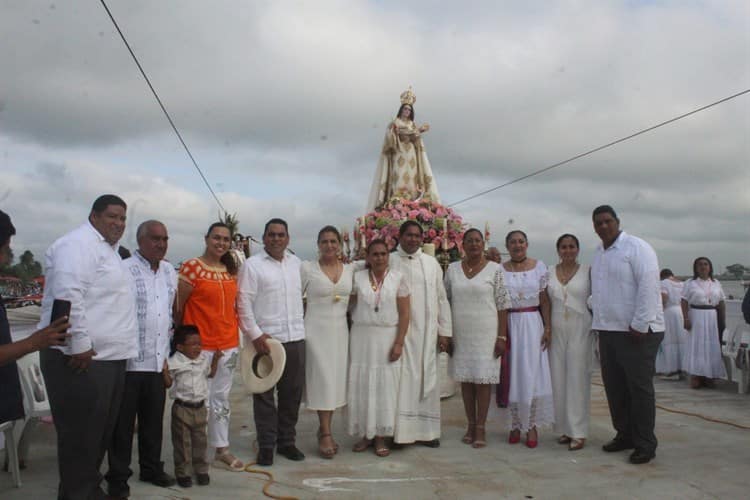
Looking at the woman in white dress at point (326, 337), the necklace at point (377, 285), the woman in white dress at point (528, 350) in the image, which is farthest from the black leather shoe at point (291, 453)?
the woman in white dress at point (528, 350)

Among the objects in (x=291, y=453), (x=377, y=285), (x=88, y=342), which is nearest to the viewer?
(x=88, y=342)

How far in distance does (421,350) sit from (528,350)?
92 centimetres

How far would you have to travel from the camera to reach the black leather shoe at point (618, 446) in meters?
4.88

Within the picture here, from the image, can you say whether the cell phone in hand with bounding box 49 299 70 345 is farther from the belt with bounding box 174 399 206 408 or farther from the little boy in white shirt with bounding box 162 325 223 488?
the belt with bounding box 174 399 206 408

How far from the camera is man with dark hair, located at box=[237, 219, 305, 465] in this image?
454 centimetres

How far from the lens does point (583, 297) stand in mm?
5043

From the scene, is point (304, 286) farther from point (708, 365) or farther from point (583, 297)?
point (708, 365)

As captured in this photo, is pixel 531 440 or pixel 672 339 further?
pixel 672 339

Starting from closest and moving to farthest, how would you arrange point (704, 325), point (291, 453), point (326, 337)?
1. point (291, 453)
2. point (326, 337)
3. point (704, 325)

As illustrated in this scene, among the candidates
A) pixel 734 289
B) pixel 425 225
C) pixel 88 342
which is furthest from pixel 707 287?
pixel 88 342

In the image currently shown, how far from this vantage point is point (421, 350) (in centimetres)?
504

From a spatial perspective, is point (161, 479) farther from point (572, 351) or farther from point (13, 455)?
point (572, 351)

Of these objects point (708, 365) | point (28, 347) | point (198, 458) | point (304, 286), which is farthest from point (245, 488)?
point (708, 365)

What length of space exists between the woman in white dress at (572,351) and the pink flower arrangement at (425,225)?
2.01 metres
